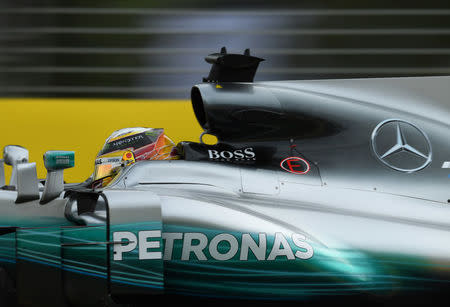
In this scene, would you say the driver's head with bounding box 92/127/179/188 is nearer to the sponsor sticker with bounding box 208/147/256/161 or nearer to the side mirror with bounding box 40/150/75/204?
the sponsor sticker with bounding box 208/147/256/161

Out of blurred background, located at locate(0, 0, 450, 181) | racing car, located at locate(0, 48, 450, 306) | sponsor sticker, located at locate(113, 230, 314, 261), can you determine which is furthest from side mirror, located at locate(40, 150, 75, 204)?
blurred background, located at locate(0, 0, 450, 181)

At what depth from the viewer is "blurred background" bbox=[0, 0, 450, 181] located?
5.12 meters

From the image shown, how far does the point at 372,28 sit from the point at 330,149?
98.7 inches

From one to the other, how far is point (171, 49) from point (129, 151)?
82.6 inches

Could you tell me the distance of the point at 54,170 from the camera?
8.97 feet

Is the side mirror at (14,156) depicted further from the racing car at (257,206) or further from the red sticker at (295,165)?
the red sticker at (295,165)

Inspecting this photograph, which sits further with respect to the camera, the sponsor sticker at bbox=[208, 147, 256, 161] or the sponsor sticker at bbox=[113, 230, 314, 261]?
the sponsor sticker at bbox=[208, 147, 256, 161]

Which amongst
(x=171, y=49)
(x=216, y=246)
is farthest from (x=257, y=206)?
(x=171, y=49)

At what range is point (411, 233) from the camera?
2674mm

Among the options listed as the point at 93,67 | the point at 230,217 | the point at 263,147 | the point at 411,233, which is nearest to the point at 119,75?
the point at 93,67

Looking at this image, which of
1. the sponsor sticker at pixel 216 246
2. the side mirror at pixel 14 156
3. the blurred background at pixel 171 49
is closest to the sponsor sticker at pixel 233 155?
the sponsor sticker at pixel 216 246

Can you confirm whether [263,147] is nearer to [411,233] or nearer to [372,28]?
[411,233]

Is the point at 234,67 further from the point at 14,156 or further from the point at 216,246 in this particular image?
the point at 14,156

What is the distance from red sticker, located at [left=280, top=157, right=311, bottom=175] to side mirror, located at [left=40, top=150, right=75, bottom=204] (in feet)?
3.34
